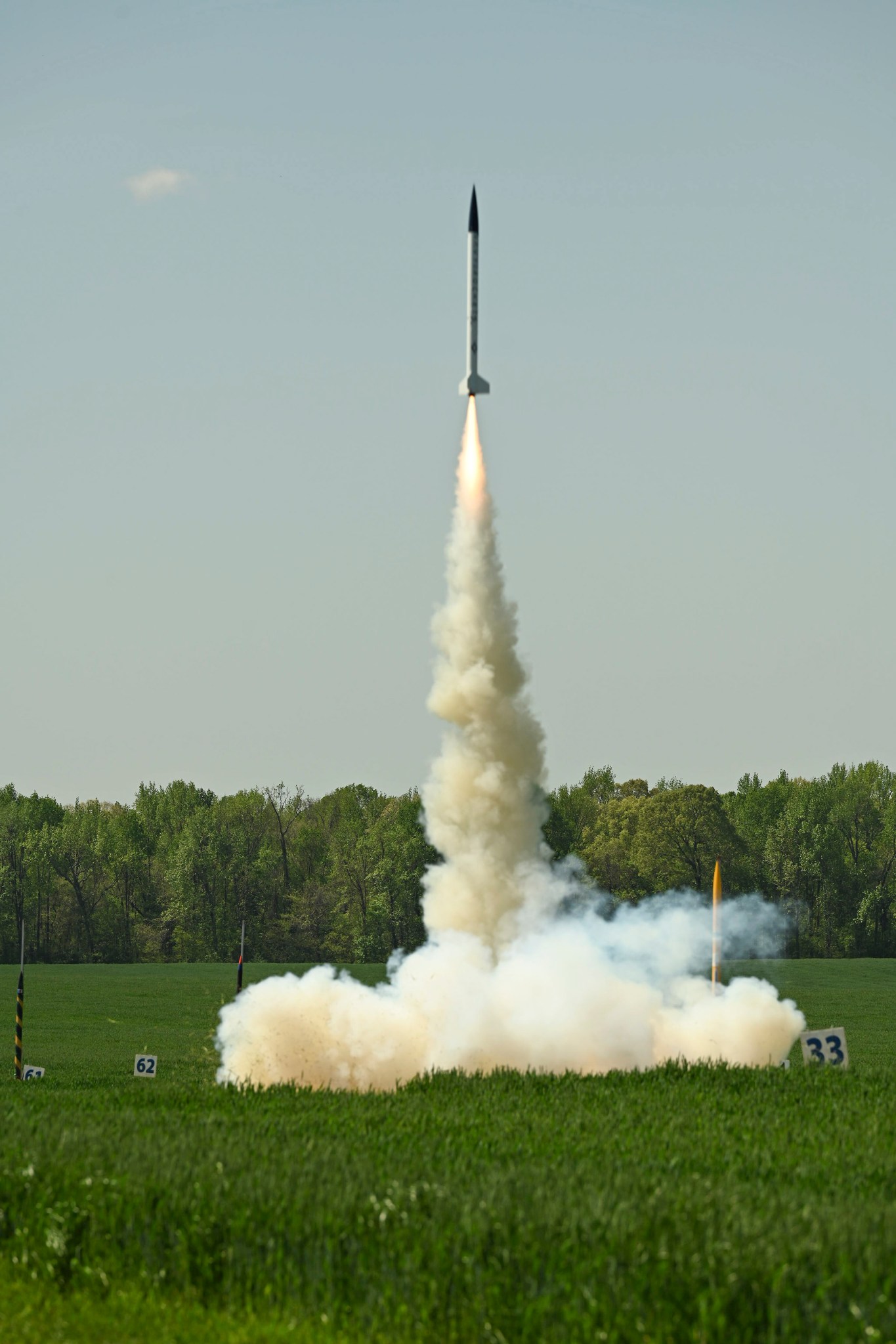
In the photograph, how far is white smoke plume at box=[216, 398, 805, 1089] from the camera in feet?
101

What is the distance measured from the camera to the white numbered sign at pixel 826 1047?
29.1m

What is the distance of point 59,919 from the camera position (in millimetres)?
124750

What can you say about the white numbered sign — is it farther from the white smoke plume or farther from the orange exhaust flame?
the orange exhaust flame

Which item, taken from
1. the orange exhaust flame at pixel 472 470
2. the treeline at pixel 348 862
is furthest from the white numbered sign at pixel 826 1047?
the treeline at pixel 348 862

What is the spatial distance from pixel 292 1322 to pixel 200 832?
357ft

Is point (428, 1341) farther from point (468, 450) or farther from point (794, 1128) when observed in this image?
point (468, 450)

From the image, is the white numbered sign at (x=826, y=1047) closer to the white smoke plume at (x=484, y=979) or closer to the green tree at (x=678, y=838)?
the white smoke plume at (x=484, y=979)

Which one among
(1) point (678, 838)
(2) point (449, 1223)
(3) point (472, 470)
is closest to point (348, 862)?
(1) point (678, 838)

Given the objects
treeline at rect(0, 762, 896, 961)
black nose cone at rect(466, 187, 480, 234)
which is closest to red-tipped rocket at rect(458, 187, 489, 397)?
black nose cone at rect(466, 187, 480, 234)

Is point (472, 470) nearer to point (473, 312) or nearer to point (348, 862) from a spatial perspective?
point (473, 312)

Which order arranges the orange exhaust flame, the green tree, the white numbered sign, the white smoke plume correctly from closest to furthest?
the white numbered sign < the white smoke plume < the orange exhaust flame < the green tree

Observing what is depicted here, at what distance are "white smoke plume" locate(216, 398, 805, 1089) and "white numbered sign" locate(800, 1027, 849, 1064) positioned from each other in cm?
354

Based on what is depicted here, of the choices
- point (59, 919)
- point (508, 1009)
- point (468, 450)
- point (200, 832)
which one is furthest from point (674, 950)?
point (59, 919)

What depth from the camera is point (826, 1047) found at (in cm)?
2952
